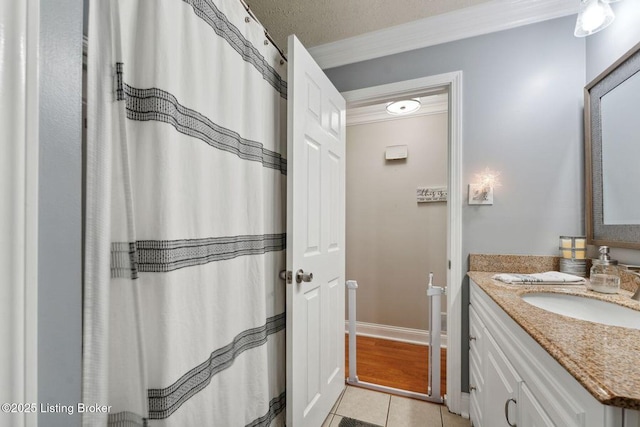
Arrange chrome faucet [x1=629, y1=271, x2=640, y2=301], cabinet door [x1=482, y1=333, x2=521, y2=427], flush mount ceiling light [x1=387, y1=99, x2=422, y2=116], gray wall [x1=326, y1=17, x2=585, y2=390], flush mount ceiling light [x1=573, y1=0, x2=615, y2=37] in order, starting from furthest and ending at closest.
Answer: flush mount ceiling light [x1=387, y1=99, x2=422, y2=116]
gray wall [x1=326, y1=17, x2=585, y2=390]
flush mount ceiling light [x1=573, y1=0, x2=615, y2=37]
chrome faucet [x1=629, y1=271, x2=640, y2=301]
cabinet door [x1=482, y1=333, x2=521, y2=427]

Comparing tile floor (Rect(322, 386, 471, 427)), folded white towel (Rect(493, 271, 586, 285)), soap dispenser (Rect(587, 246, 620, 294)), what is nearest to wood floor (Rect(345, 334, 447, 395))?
tile floor (Rect(322, 386, 471, 427))

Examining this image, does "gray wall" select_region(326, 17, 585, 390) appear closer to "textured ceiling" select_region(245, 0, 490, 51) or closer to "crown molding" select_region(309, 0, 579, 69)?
"crown molding" select_region(309, 0, 579, 69)

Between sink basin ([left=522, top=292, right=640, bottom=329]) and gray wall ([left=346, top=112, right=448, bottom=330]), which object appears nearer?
sink basin ([left=522, top=292, right=640, bottom=329])

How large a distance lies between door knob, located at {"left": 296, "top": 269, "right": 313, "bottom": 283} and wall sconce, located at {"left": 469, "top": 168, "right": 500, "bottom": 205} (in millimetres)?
1092

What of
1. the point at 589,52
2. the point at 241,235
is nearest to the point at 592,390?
the point at 241,235

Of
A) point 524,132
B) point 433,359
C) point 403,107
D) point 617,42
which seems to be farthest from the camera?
point 403,107

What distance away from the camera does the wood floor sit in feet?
6.57

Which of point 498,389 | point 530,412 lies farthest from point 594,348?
point 498,389

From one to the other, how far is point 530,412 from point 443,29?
198 cm

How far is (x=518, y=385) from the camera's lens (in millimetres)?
814

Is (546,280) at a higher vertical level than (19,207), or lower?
lower

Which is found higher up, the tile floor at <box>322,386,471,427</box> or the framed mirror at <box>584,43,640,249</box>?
the framed mirror at <box>584,43,640,249</box>

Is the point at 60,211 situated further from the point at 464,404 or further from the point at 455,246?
the point at 464,404

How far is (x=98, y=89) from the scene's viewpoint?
2.21 feet
